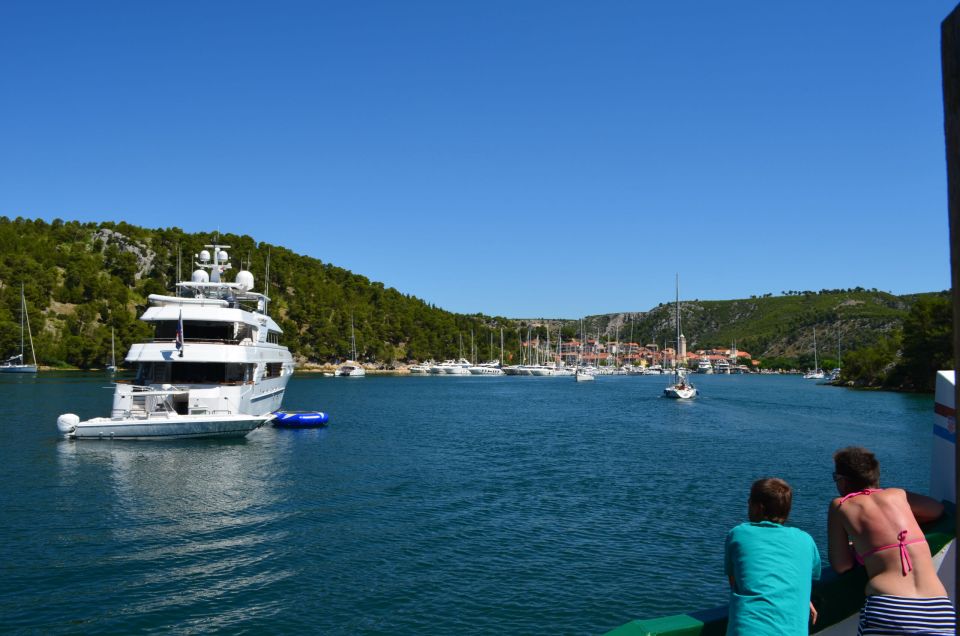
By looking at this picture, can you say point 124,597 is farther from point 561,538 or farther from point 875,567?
point 875,567

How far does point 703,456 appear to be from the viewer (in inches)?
1220

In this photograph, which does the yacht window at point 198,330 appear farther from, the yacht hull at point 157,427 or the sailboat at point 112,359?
the sailboat at point 112,359

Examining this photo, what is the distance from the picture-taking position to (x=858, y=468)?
459 centimetres

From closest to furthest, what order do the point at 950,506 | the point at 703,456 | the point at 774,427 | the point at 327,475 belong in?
the point at 950,506 → the point at 327,475 → the point at 703,456 → the point at 774,427

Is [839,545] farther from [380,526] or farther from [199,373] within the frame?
[199,373]

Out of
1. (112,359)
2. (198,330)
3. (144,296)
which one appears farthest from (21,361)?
(198,330)

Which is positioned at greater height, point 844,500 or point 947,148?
point 947,148

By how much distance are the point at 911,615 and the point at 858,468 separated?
0.92 m

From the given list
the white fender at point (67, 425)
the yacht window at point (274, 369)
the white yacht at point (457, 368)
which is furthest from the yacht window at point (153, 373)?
the white yacht at point (457, 368)

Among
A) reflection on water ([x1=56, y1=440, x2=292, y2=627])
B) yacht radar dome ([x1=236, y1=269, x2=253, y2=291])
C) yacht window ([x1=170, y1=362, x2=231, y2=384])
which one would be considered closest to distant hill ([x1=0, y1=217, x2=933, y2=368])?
yacht radar dome ([x1=236, y1=269, x2=253, y2=291])

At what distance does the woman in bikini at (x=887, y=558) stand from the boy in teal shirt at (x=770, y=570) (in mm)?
276

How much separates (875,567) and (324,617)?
9.71 m

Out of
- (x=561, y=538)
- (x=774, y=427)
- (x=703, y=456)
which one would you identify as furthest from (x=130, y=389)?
(x=774, y=427)

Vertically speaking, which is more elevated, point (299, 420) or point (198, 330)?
point (198, 330)
